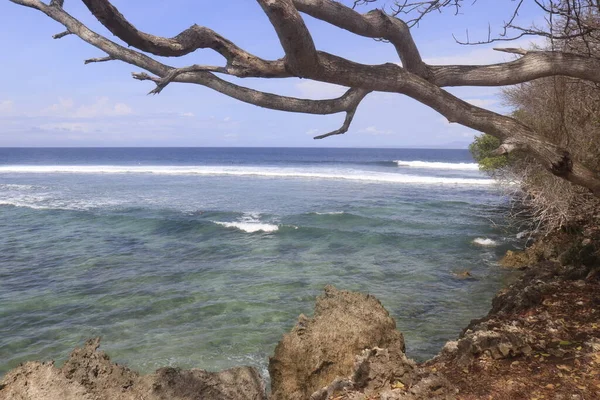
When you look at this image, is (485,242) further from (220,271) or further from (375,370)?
(375,370)

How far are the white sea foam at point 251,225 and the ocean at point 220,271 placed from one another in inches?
3.1

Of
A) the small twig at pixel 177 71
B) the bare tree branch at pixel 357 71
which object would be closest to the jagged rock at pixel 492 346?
the bare tree branch at pixel 357 71

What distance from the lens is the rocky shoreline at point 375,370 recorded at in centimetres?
391

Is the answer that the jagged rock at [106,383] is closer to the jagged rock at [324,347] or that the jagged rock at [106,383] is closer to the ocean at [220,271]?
the jagged rock at [324,347]

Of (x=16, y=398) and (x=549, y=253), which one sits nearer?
(x=16, y=398)

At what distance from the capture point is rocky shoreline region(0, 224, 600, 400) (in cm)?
391

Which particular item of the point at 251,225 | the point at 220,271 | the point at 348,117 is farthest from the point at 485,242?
the point at 348,117

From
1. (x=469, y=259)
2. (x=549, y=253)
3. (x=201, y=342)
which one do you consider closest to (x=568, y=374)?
(x=201, y=342)

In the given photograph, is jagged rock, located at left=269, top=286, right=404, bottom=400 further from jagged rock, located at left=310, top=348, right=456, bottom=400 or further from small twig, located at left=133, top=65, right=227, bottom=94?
small twig, located at left=133, top=65, right=227, bottom=94

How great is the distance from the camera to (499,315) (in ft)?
22.6

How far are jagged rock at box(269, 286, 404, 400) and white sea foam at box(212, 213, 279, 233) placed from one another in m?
13.1

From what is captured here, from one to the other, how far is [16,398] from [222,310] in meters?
6.06

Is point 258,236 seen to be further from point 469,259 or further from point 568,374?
point 568,374

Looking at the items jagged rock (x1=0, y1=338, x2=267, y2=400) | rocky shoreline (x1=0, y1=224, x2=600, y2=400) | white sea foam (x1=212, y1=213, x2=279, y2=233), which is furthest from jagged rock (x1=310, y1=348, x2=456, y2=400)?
white sea foam (x1=212, y1=213, x2=279, y2=233)
